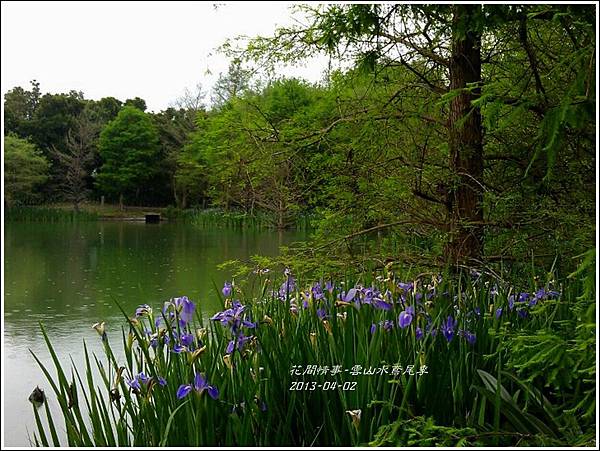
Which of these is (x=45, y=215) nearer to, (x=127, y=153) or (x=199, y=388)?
(x=127, y=153)

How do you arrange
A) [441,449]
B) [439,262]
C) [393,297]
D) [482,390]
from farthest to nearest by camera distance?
[439,262], [393,297], [482,390], [441,449]

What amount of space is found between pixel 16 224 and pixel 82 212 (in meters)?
1.52

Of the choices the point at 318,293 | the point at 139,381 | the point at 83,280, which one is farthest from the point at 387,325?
the point at 83,280

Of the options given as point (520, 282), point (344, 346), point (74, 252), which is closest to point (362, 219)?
point (520, 282)

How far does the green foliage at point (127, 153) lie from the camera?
1459 cm

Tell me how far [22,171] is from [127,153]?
2253 millimetres

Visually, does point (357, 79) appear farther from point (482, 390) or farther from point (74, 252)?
point (74, 252)

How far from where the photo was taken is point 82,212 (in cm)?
1538

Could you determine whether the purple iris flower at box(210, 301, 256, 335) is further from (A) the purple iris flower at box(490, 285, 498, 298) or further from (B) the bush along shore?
(A) the purple iris flower at box(490, 285, 498, 298)

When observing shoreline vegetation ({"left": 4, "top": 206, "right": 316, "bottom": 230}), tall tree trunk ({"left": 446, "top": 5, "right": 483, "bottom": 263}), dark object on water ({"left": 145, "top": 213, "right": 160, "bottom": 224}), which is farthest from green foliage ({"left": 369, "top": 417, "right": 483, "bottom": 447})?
dark object on water ({"left": 145, "top": 213, "right": 160, "bottom": 224})

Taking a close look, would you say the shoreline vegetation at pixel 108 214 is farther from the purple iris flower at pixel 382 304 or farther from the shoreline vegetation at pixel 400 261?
the purple iris flower at pixel 382 304

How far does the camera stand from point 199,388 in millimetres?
1590

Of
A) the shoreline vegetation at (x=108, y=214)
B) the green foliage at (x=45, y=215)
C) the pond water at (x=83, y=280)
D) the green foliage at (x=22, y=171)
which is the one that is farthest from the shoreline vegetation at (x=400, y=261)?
the green foliage at (x=45, y=215)

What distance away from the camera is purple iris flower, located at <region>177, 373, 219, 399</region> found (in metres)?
1.59
